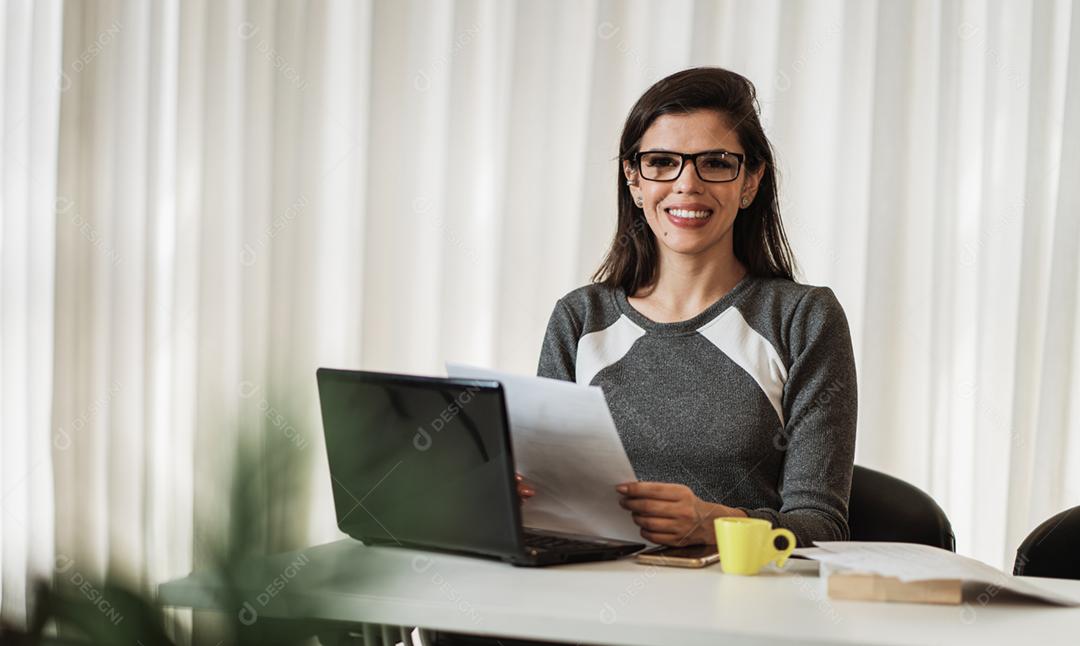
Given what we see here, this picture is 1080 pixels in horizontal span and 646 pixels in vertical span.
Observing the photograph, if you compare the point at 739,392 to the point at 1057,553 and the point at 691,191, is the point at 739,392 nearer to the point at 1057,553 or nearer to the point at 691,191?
the point at 691,191

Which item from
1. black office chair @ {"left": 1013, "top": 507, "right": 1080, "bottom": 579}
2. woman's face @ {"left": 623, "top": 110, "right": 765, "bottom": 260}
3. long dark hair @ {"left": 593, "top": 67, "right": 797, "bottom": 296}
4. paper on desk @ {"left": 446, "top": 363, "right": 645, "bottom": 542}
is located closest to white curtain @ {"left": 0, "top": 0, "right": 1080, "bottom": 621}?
long dark hair @ {"left": 593, "top": 67, "right": 797, "bottom": 296}

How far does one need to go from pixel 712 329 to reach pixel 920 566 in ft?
2.44

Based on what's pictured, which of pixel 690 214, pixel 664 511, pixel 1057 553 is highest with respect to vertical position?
pixel 690 214

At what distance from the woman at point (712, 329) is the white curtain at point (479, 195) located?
2.71ft

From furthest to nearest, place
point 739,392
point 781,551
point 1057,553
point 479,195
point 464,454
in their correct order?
point 479,195 → point 739,392 → point 1057,553 → point 781,551 → point 464,454

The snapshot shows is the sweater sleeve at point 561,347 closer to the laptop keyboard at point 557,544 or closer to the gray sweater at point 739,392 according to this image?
the gray sweater at point 739,392

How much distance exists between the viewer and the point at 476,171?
278 cm

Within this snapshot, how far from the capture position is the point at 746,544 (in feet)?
3.87

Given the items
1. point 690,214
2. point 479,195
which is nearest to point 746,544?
point 690,214

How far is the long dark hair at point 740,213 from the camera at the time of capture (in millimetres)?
1793

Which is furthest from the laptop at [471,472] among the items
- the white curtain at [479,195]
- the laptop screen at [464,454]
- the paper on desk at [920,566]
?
the white curtain at [479,195]

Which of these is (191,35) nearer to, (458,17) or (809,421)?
(458,17)

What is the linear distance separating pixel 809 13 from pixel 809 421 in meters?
1.44

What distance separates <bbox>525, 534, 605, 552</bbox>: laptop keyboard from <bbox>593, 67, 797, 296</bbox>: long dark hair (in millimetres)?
694
